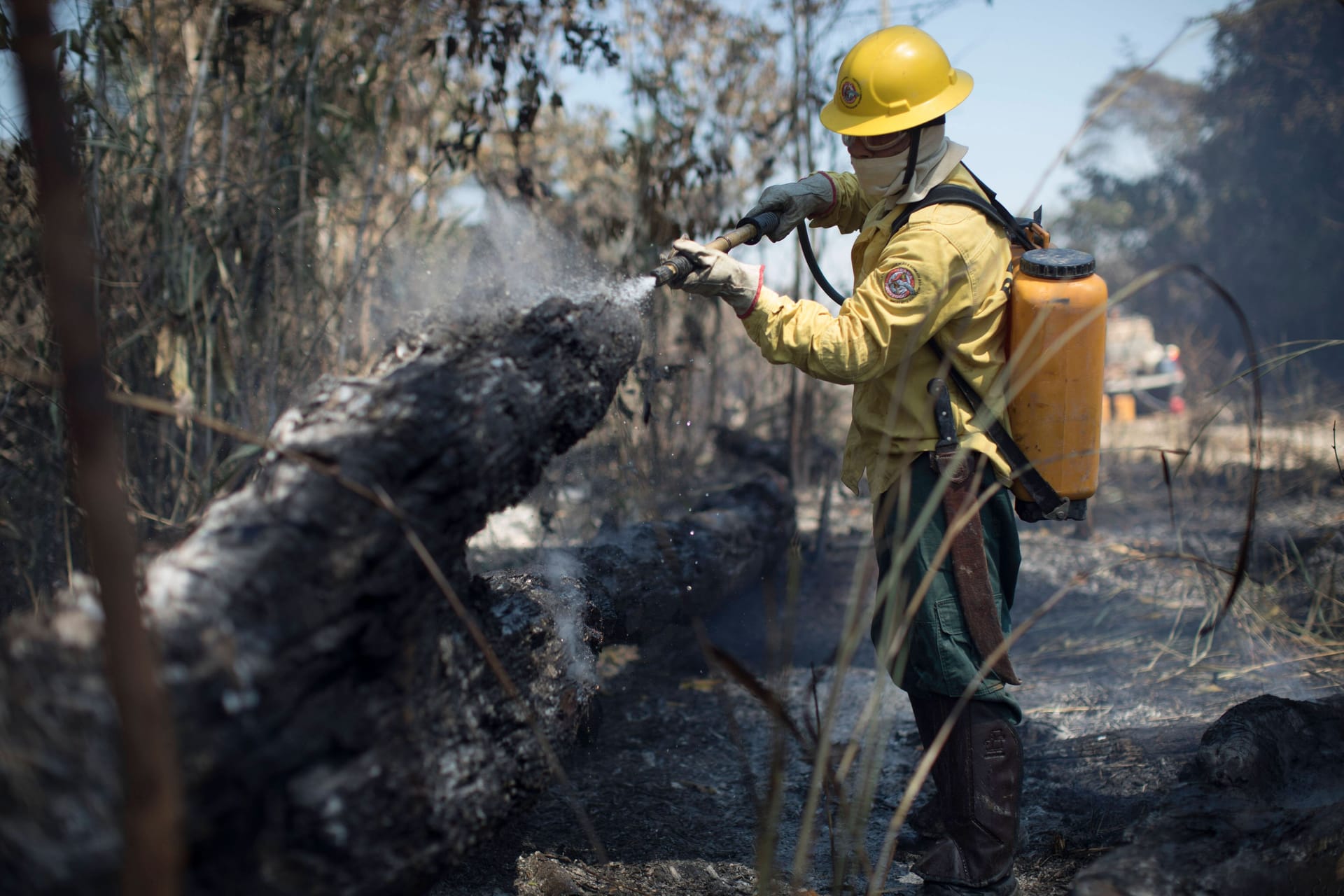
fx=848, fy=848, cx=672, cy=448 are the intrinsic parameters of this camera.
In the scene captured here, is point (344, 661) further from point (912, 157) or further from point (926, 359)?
point (912, 157)

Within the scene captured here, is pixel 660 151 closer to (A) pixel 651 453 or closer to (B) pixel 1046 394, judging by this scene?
(A) pixel 651 453

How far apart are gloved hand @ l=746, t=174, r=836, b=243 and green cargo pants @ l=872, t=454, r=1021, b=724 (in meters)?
0.84

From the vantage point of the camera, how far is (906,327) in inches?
77.3

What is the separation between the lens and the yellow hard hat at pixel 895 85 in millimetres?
2127

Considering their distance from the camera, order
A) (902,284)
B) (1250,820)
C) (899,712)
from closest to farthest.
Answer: (1250,820), (902,284), (899,712)

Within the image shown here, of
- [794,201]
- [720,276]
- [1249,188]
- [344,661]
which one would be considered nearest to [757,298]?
[720,276]

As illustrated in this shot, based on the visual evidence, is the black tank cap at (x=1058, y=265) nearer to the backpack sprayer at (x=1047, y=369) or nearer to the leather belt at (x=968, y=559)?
the backpack sprayer at (x=1047, y=369)

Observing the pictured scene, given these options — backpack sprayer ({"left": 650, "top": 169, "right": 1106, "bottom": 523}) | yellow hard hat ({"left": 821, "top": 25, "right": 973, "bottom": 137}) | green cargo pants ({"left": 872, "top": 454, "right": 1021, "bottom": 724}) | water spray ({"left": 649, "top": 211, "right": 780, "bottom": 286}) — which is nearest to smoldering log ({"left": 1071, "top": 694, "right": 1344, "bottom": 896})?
green cargo pants ({"left": 872, "top": 454, "right": 1021, "bottom": 724})

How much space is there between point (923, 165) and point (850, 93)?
266 millimetres

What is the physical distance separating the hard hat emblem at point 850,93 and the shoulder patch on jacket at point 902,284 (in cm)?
52

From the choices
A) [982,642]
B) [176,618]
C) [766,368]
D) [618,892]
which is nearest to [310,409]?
[176,618]

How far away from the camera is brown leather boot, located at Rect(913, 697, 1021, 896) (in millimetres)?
2041

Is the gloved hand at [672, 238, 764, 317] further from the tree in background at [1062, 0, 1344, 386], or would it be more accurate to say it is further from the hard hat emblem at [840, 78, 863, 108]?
the tree in background at [1062, 0, 1344, 386]

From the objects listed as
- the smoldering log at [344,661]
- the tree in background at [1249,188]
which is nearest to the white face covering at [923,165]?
the smoldering log at [344,661]
